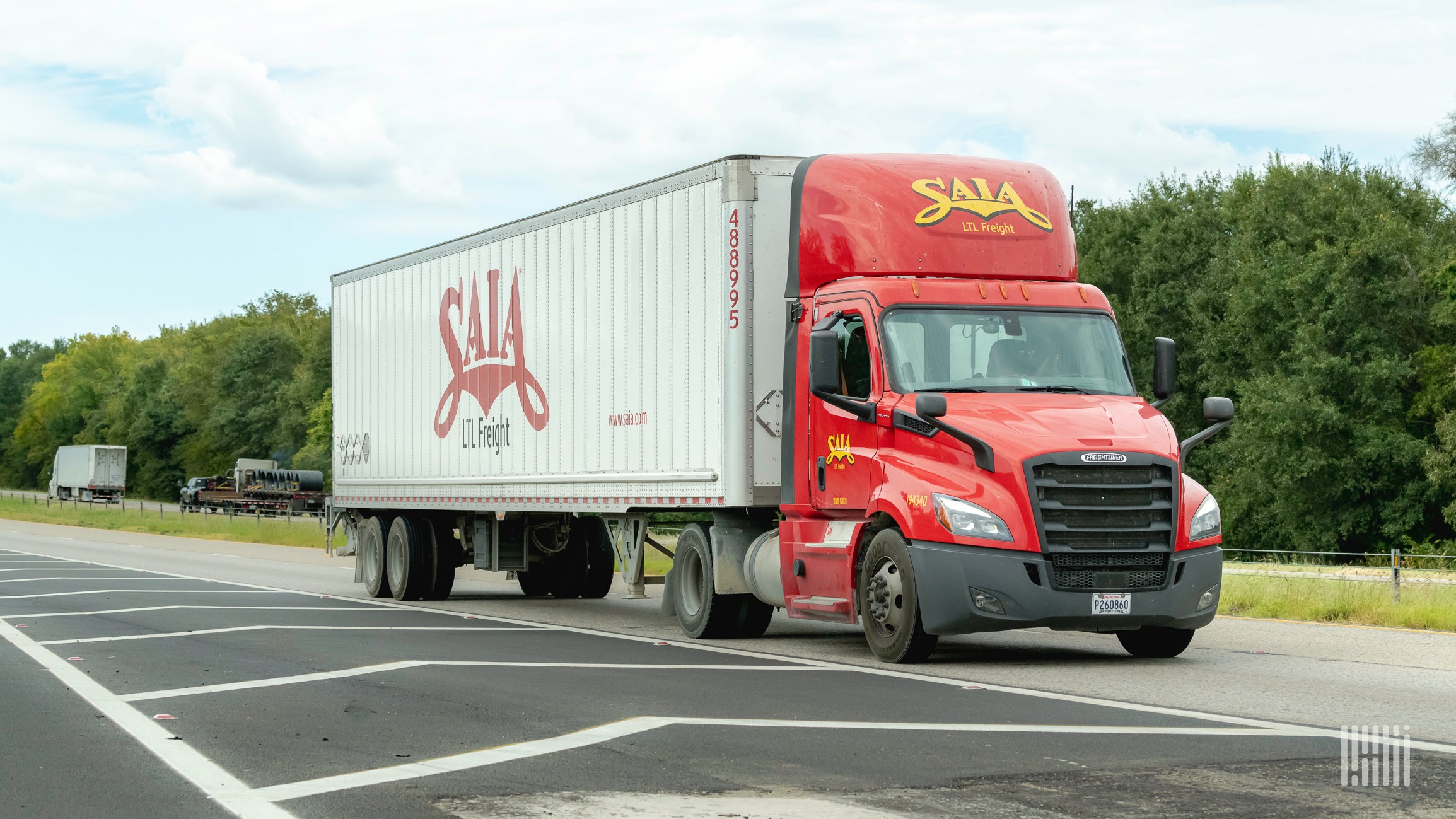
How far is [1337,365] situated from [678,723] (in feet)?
141

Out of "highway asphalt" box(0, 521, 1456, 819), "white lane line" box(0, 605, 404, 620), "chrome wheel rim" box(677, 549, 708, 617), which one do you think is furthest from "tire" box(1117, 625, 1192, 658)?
"white lane line" box(0, 605, 404, 620)

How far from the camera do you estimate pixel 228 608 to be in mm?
19734

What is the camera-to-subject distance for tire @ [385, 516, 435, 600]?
861 inches

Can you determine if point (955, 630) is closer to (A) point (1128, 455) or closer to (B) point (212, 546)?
(A) point (1128, 455)

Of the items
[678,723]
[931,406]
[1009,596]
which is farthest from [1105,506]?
[678,723]

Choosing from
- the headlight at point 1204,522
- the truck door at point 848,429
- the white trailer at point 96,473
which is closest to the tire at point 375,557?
the truck door at point 848,429

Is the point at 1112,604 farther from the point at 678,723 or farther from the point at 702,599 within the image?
the point at 702,599

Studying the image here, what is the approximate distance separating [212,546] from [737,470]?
1308 inches

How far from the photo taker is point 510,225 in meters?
19.7

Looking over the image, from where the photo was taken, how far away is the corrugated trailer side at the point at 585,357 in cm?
1502

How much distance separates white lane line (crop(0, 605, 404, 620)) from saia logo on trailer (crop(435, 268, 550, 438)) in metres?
2.39

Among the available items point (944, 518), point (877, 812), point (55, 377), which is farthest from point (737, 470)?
point (55, 377)

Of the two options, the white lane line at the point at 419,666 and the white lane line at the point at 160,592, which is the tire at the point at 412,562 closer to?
the white lane line at the point at 160,592

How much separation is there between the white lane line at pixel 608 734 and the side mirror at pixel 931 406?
3.52 m
